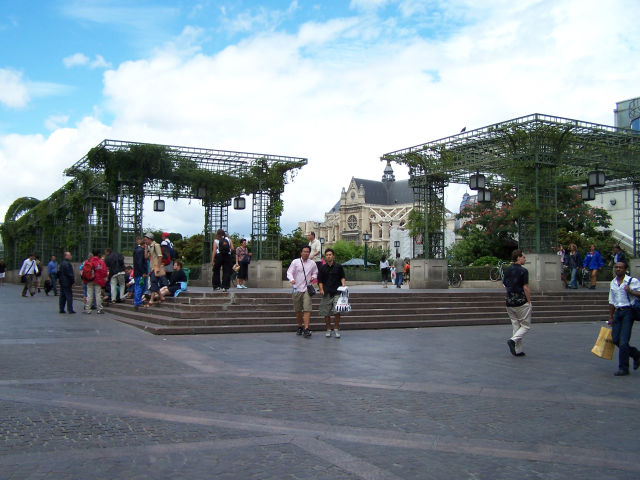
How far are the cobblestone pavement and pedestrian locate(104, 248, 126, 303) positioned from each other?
584 centimetres

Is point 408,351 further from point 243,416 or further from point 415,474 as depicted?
point 415,474

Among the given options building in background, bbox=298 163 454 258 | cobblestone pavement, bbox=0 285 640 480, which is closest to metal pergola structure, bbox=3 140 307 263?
cobblestone pavement, bbox=0 285 640 480

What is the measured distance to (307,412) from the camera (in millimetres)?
5816

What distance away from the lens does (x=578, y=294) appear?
19.9 metres

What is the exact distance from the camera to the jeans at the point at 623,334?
26.9ft

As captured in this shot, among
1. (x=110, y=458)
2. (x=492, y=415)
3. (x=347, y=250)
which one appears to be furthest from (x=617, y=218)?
(x=347, y=250)

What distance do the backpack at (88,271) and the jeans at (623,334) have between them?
38.9 ft

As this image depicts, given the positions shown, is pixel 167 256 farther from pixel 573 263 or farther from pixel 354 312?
pixel 573 263

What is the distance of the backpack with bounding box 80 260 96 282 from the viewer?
1512 cm

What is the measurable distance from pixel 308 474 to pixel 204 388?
118 inches

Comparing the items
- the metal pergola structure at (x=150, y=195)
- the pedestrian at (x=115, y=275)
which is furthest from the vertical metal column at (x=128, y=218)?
the pedestrian at (x=115, y=275)

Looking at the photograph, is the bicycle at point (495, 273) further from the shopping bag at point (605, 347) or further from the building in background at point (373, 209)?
the building in background at point (373, 209)

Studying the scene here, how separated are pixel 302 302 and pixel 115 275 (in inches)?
270

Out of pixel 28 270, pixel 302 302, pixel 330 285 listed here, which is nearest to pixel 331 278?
pixel 330 285
